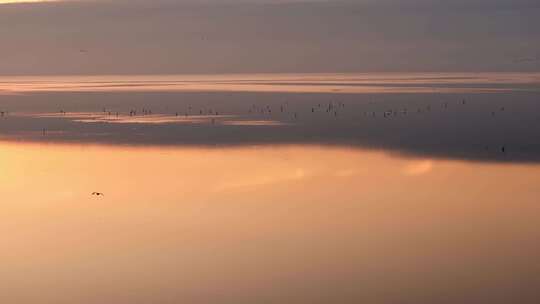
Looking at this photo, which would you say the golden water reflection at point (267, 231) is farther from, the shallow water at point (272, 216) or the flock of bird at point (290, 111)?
the flock of bird at point (290, 111)

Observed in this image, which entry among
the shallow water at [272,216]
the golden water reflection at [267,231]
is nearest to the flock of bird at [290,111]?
the shallow water at [272,216]

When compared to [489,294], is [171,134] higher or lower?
higher

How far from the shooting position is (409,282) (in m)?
13.5

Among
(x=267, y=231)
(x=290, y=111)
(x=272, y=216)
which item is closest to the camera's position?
(x=267, y=231)

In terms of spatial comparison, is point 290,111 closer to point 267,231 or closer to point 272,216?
point 272,216

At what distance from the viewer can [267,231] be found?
16.6m

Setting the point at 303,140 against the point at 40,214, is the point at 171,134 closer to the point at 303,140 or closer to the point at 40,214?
the point at 303,140

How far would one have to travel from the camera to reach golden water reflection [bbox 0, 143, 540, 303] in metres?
13.4

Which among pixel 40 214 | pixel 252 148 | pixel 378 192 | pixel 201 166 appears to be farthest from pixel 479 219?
pixel 252 148

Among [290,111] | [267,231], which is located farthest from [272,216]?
[290,111]

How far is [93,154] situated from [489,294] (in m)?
16.8

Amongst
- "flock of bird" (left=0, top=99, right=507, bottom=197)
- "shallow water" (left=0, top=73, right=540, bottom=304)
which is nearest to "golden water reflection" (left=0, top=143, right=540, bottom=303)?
"shallow water" (left=0, top=73, right=540, bottom=304)

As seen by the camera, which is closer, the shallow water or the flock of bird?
the shallow water

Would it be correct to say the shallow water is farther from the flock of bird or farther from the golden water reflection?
the flock of bird
